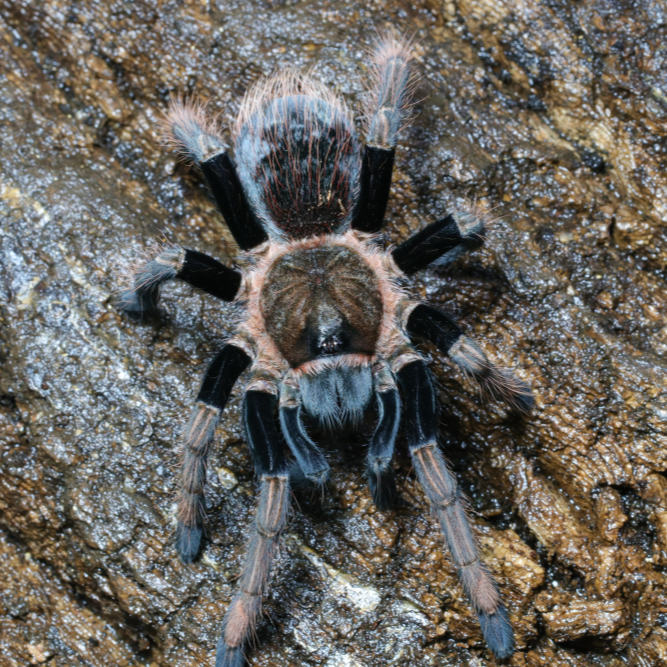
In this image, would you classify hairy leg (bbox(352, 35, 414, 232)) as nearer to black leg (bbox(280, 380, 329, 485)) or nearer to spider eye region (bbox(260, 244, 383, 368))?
spider eye region (bbox(260, 244, 383, 368))

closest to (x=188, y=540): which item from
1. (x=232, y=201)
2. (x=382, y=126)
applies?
(x=232, y=201)

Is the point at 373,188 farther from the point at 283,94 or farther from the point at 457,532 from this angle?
the point at 457,532

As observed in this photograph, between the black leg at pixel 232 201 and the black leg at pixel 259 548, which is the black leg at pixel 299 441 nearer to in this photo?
the black leg at pixel 259 548

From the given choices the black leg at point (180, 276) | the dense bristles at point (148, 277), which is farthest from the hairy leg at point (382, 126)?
the dense bristles at point (148, 277)

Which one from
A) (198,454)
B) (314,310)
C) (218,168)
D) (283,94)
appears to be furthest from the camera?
(283,94)

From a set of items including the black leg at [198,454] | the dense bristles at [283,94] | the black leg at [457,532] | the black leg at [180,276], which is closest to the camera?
the black leg at [457,532]

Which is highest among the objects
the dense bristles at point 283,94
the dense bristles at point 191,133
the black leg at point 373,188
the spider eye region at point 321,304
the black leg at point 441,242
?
the dense bristles at point 283,94

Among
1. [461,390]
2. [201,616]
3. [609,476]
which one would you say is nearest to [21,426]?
[201,616]
